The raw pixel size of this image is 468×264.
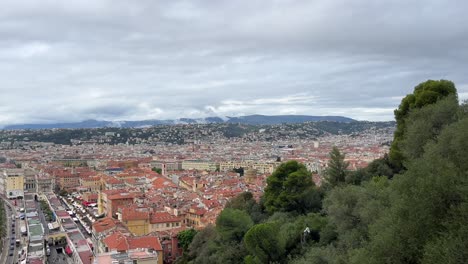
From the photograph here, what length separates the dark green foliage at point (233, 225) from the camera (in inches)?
781

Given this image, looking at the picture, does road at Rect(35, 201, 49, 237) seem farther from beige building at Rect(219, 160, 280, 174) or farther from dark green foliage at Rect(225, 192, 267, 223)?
beige building at Rect(219, 160, 280, 174)

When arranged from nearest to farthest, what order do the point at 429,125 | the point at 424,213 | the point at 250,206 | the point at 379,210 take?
1. the point at 424,213
2. the point at 379,210
3. the point at 429,125
4. the point at 250,206

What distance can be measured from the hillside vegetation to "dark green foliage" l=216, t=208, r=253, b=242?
0.13 ft

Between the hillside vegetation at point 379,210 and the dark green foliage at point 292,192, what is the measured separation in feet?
0.14

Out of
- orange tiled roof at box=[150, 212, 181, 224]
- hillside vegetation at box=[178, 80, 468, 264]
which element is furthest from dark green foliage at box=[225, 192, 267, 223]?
orange tiled roof at box=[150, 212, 181, 224]

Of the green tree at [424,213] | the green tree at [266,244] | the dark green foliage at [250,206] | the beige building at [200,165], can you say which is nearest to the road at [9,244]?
the dark green foliage at [250,206]

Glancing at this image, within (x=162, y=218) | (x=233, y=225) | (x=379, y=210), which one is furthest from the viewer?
(x=162, y=218)

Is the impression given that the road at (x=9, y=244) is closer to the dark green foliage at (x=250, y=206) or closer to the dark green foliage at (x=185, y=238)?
the dark green foliage at (x=185, y=238)

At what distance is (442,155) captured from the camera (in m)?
11.0

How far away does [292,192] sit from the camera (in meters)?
21.1

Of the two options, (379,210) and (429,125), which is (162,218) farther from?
(379,210)

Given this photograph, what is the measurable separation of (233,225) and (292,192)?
2.97 metres

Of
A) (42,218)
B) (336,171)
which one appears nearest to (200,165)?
(42,218)

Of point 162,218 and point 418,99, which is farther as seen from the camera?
point 162,218
